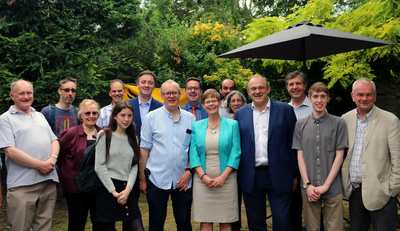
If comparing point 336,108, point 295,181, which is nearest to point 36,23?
point 295,181

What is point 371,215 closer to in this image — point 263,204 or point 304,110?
point 263,204

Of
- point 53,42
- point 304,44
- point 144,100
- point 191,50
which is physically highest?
point 191,50

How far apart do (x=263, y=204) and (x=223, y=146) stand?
781 millimetres

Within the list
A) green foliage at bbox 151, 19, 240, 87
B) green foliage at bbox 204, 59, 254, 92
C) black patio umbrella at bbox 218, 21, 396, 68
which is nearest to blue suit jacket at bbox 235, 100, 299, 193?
black patio umbrella at bbox 218, 21, 396, 68

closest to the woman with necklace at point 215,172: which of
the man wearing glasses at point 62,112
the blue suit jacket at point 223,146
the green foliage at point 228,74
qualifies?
the blue suit jacket at point 223,146

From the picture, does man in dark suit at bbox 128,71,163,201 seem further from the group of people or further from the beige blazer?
the beige blazer

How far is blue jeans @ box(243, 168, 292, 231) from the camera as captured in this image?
346 cm

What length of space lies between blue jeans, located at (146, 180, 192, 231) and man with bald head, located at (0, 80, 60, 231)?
3.66ft

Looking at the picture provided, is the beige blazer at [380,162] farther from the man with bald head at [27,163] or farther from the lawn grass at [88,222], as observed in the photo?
the man with bald head at [27,163]

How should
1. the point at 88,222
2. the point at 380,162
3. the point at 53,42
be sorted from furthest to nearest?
the point at 53,42 < the point at 88,222 < the point at 380,162

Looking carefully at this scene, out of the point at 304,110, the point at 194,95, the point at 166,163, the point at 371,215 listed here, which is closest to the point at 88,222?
the point at 166,163

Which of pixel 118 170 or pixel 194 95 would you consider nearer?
pixel 118 170

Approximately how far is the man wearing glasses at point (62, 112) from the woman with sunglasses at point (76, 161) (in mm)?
418

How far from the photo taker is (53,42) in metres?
6.30
